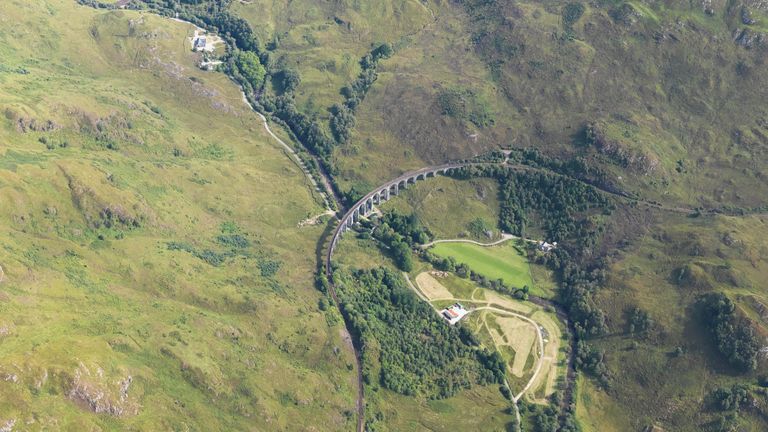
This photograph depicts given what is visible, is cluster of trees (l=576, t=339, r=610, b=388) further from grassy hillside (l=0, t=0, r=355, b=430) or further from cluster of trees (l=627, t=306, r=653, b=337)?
grassy hillside (l=0, t=0, r=355, b=430)

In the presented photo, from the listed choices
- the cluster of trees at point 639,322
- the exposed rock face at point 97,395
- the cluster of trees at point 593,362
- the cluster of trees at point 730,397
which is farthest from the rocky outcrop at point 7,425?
the cluster of trees at point 730,397

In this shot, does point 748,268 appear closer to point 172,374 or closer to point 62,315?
point 172,374

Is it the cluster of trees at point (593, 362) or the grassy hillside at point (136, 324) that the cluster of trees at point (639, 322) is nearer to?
the cluster of trees at point (593, 362)

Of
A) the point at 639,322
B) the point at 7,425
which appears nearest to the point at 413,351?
the point at 639,322

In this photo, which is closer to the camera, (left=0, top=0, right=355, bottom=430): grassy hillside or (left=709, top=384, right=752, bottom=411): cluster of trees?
(left=0, top=0, right=355, bottom=430): grassy hillside

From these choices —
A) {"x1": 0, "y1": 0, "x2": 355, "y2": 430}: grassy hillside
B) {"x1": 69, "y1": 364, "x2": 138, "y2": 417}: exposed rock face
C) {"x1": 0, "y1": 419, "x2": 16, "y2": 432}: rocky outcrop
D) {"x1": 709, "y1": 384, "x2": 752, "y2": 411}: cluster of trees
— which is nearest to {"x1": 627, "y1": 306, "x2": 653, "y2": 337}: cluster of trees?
{"x1": 709, "y1": 384, "x2": 752, "y2": 411}: cluster of trees

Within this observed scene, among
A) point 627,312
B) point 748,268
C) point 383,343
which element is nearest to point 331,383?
point 383,343

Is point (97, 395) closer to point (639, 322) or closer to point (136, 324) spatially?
point (136, 324)
